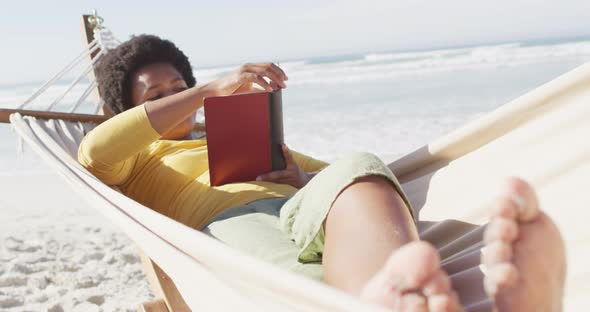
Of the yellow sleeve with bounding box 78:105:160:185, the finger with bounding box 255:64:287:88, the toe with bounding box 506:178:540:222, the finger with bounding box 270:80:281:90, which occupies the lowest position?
the toe with bounding box 506:178:540:222

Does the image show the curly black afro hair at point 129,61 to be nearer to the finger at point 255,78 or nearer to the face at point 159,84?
the face at point 159,84

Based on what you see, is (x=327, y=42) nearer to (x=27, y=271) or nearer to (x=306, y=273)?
(x=27, y=271)

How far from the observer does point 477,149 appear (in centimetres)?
109

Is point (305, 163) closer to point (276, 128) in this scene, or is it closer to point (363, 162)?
point (276, 128)

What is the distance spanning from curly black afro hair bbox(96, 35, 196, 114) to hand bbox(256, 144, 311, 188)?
0.52 m

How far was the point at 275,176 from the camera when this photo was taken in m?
1.33

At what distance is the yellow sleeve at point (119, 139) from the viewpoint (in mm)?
1210

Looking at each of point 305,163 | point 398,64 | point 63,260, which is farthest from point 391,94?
point 305,163

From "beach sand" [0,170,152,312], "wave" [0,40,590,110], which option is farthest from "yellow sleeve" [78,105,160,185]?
"wave" [0,40,590,110]

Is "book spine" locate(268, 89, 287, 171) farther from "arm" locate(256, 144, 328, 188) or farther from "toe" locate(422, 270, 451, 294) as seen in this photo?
"toe" locate(422, 270, 451, 294)

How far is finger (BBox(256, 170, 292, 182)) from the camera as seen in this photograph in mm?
1319

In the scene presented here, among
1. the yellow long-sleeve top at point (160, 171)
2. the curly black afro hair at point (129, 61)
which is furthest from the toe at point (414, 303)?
the curly black afro hair at point (129, 61)

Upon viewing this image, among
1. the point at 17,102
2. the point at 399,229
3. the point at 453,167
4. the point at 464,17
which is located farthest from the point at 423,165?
the point at 464,17

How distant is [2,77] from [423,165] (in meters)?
15.7
